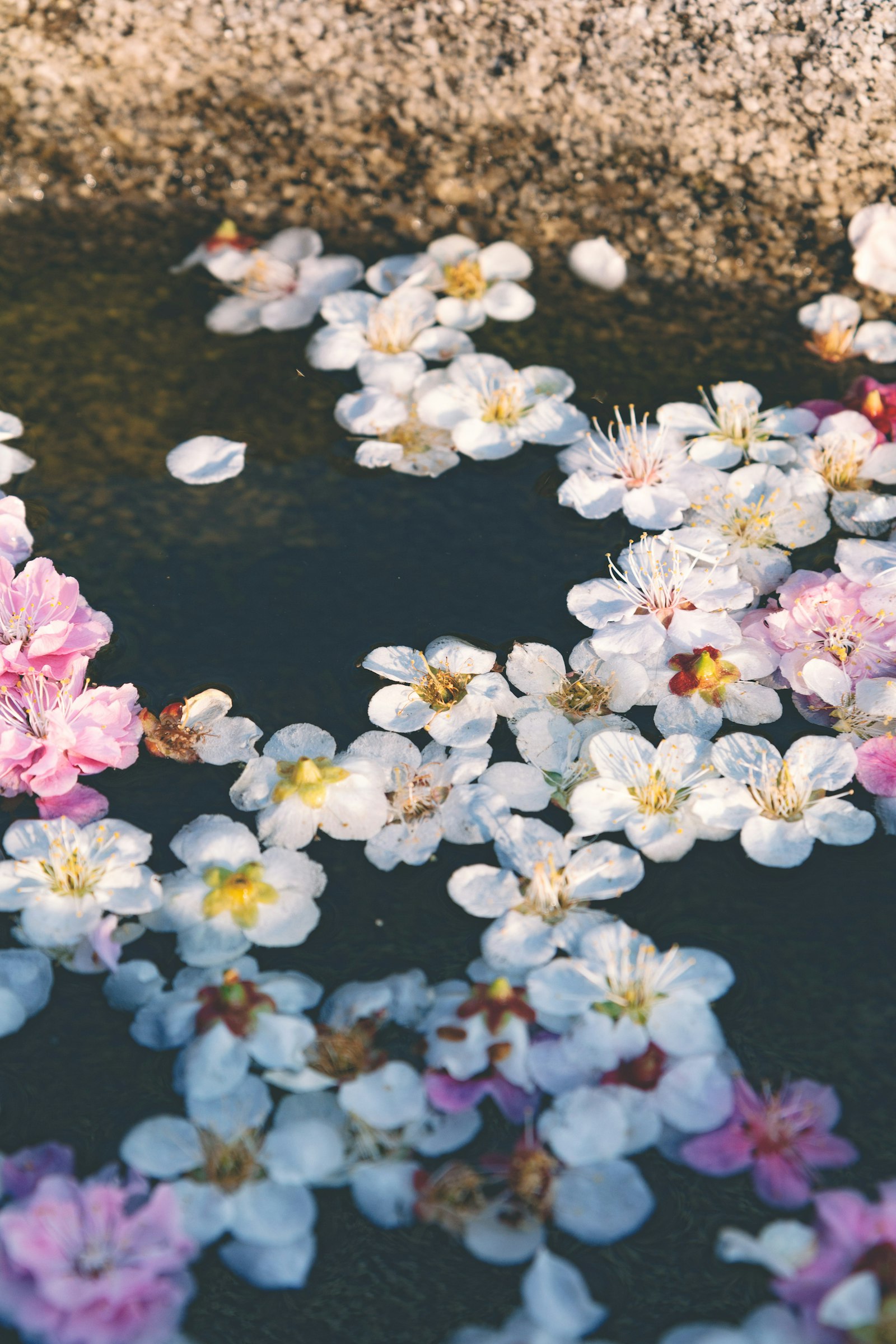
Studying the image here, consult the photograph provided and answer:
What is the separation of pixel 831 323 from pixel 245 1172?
5.87 feet

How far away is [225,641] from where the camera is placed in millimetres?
1980

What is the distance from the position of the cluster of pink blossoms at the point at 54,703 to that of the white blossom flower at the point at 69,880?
6 centimetres

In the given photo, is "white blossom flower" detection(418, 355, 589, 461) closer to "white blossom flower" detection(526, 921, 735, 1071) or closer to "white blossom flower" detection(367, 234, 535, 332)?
"white blossom flower" detection(367, 234, 535, 332)

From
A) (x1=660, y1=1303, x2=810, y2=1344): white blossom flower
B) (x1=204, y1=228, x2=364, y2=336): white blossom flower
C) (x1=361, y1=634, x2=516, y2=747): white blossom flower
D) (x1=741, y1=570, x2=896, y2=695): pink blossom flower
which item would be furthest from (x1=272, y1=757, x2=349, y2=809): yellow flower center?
(x1=204, y1=228, x2=364, y2=336): white blossom flower

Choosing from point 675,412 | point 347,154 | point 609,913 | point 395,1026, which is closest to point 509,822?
point 609,913

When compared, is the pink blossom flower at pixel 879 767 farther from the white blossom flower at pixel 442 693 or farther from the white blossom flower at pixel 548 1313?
the white blossom flower at pixel 548 1313

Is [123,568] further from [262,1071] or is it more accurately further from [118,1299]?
[118,1299]

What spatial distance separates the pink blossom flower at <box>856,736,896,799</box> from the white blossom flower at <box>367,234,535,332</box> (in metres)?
1.06

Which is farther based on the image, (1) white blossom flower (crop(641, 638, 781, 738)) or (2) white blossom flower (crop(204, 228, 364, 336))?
(2) white blossom flower (crop(204, 228, 364, 336))

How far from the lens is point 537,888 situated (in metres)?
1.67

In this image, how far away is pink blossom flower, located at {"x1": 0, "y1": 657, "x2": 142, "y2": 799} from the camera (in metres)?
1.76

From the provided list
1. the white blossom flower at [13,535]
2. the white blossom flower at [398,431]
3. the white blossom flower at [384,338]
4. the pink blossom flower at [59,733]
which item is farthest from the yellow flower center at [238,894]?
the white blossom flower at [384,338]

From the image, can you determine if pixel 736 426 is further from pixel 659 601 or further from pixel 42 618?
pixel 42 618

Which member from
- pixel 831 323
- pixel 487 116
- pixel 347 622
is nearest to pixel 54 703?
pixel 347 622
